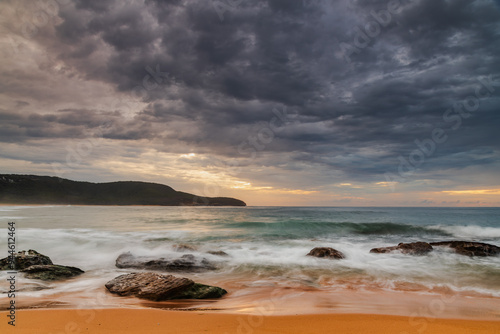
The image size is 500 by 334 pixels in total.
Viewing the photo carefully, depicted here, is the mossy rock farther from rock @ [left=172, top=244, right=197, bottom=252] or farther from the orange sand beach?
rock @ [left=172, top=244, right=197, bottom=252]

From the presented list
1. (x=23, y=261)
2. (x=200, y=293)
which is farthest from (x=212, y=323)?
(x=23, y=261)

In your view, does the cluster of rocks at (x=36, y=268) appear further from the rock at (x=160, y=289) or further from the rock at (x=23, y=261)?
the rock at (x=160, y=289)

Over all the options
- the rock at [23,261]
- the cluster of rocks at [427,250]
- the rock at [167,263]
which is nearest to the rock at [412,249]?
the cluster of rocks at [427,250]

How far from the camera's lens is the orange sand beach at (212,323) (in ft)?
13.0

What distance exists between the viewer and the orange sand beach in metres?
3.96

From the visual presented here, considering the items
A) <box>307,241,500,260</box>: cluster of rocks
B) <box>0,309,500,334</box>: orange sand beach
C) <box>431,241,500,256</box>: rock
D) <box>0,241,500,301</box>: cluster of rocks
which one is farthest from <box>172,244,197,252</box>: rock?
<box>431,241,500,256</box>: rock

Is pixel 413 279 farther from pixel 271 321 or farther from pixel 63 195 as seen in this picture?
pixel 63 195

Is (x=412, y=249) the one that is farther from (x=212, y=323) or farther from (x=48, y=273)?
(x=48, y=273)

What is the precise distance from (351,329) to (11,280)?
8.23m

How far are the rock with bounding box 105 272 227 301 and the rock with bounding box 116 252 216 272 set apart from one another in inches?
118

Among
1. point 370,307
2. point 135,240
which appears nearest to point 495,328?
point 370,307

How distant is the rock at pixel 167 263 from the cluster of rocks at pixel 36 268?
166cm

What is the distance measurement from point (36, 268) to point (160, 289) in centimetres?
448

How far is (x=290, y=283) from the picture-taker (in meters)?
7.93
